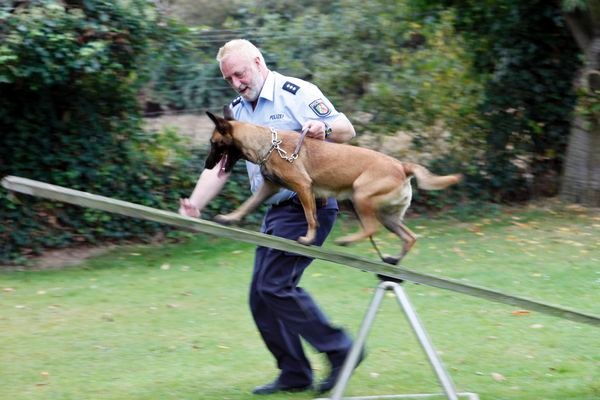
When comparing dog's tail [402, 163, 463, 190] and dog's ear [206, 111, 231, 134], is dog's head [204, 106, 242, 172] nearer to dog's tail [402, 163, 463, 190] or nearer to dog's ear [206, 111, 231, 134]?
dog's ear [206, 111, 231, 134]

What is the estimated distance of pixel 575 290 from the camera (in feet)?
28.2

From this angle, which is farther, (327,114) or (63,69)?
(63,69)

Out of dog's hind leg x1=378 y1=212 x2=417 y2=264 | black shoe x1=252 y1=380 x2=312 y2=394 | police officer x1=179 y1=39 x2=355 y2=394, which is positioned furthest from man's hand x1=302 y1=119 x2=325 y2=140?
black shoe x1=252 y1=380 x2=312 y2=394

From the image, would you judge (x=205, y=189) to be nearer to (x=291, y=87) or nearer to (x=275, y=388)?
(x=291, y=87)

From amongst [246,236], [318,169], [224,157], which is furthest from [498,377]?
[224,157]

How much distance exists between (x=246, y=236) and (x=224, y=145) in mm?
608

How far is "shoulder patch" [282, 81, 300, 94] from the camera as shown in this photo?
5387 millimetres

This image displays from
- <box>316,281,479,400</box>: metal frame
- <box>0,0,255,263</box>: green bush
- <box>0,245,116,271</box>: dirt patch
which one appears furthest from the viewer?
<box>0,245,116,271</box>: dirt patch

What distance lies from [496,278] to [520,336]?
2.03 metres

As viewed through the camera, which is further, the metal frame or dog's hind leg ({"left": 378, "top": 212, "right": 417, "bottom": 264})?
dog's hind leg ({"left": 378, "top": 212, "right": 417, "bottom": 264})

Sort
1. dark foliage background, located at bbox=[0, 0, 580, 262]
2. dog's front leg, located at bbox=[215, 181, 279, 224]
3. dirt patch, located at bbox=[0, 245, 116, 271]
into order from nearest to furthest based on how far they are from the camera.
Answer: dog's front leg, located at bbox=[215, 181, 279, 224], dirt patch, located at bbox=[0, 245, 116, 271], dark foliage background, located at bbox=[0, 0, 580, 262]

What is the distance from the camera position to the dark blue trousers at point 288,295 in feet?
18.0

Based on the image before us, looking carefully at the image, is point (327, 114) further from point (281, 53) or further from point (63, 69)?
point (281, 53)

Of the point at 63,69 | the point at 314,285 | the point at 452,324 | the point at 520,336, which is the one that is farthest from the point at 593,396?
the point at 63,69
